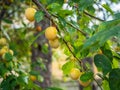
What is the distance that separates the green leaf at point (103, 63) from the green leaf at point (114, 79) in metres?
0.04

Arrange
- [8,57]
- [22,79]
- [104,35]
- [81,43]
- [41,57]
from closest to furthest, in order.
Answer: [104,35]
[81,43]
[22,79]
[8,57]
[41,57]

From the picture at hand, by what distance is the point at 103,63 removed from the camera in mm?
1633

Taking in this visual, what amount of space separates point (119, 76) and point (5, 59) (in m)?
1.02

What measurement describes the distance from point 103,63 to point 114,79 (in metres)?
0.10

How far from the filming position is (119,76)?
156 centimetres

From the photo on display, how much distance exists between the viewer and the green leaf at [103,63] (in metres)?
1.63

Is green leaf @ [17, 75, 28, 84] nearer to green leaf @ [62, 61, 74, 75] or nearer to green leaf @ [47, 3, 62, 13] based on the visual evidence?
green leaf @ [62, 61, 74, 75]

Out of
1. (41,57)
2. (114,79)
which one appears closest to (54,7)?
(114,79)

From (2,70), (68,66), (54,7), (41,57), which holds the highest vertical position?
(41,57)

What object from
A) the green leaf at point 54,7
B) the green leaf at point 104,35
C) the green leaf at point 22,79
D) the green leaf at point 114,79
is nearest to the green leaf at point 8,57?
the green leaf at point 22,79

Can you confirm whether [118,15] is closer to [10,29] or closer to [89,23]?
[89,23]

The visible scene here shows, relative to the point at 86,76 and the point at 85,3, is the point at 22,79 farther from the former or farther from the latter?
the point at 85,3

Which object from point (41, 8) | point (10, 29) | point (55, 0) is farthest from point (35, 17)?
point (10, 29)

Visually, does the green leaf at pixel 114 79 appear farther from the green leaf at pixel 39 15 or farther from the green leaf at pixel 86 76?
the green leaf at pixel 39 15
